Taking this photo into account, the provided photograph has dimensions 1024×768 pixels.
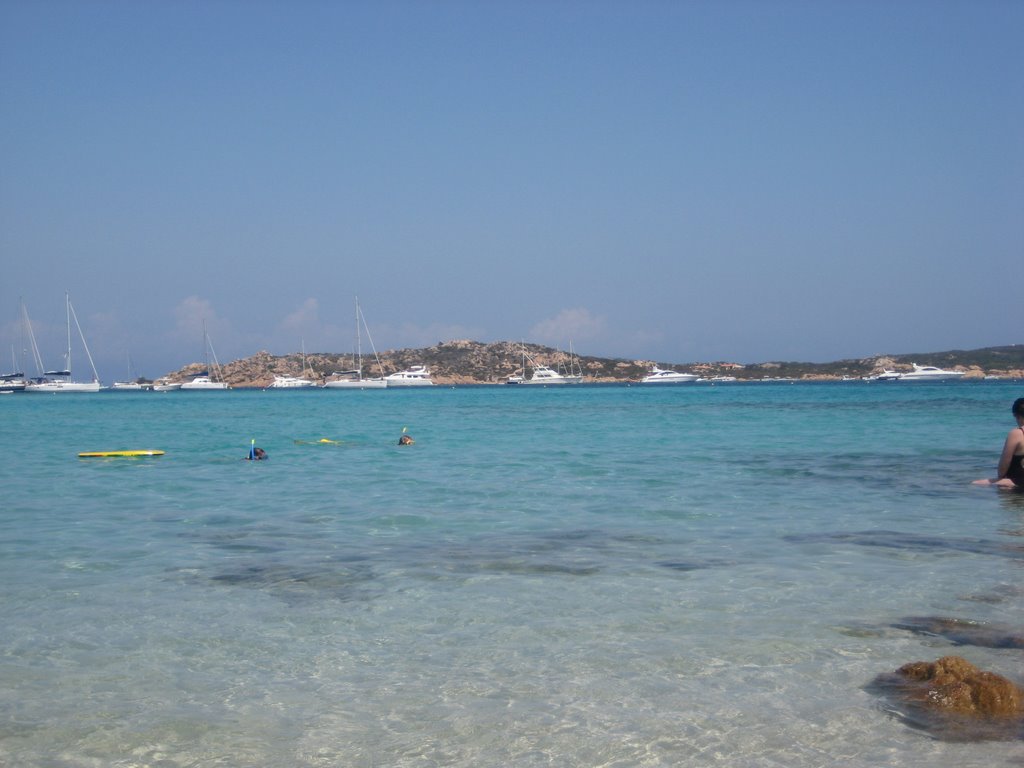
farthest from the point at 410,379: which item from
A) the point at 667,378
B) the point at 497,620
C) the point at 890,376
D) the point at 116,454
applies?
the point at 497,620

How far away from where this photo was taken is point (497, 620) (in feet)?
26.7

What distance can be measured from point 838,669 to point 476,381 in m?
192

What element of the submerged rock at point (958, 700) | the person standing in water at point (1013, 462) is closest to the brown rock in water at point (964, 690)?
the submerged rock at point (958, 700)

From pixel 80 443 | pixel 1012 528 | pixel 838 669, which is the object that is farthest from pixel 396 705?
pixel 80 443

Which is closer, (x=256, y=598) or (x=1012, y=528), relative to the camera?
(x=256, y=598)

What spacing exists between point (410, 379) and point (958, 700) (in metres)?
157

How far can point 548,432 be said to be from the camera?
3841 centimetres

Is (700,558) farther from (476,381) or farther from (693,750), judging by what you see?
(476,381)

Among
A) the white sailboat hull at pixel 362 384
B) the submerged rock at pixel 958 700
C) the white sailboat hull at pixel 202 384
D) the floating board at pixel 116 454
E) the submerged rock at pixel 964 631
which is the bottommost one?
the submerged rock at pixel 964 631

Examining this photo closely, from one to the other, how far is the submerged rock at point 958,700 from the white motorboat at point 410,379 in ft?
497

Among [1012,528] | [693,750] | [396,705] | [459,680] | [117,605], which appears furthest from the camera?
[1012,528]

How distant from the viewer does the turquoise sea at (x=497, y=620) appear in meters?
5.58

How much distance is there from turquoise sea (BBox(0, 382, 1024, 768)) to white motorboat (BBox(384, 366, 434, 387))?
140 meters

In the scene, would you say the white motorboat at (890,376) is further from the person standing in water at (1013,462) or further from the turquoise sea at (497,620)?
the person standing in water at (1013,462)
